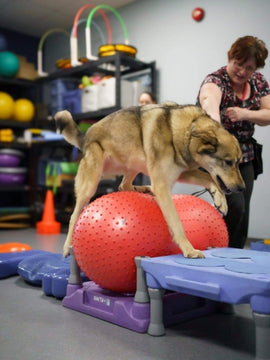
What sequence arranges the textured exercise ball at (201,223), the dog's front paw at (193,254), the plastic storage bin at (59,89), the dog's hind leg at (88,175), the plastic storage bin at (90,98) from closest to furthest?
the dog's front paw at (193,254) < the textured exercise ball at (201,223) < the dog's hind leg at (88,175) < the plastic storage bin at (90,98) < the plastic storage bin at (59,89)

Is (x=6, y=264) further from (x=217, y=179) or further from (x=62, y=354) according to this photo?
(x=217, y=179)

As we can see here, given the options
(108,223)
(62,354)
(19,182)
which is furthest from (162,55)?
(62,354)

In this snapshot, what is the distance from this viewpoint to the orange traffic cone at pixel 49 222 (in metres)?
5.21

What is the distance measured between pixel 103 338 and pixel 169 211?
0.59 metres

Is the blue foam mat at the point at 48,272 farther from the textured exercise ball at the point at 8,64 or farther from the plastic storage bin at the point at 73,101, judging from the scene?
the textured exercise ball at the point at 8,64

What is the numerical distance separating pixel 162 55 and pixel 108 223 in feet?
12.4

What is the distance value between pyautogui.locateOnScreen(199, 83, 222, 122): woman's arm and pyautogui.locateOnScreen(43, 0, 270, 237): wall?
6.82 feet

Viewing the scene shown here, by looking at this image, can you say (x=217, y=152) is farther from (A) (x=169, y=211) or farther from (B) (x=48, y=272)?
(B) (x=48, y=272)

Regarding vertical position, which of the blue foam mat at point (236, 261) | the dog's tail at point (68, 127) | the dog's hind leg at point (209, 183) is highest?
the dog's tail at point (68, 127)

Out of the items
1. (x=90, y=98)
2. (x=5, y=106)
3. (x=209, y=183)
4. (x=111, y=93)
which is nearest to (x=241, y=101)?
(x=209, y=183)

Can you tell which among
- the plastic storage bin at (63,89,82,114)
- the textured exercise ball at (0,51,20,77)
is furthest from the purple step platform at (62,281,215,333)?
the textured exercise ball at (0,51,20,77)

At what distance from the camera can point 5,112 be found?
5676 millimetres

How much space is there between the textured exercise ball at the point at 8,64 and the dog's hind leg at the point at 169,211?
180 inches

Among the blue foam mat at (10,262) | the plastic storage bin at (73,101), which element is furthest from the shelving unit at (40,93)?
the blue foam mat at (10,262)
